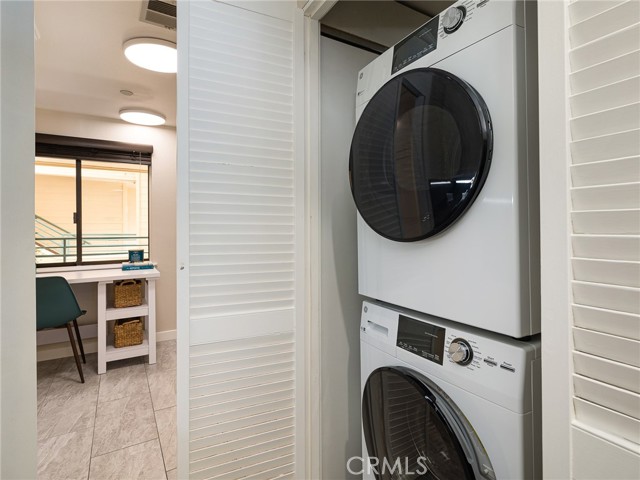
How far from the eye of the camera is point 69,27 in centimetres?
179

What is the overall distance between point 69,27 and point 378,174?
6.73ft

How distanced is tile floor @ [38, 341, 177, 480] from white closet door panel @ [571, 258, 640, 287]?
1.97 metres

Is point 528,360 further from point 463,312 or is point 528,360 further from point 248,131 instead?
point 248,131

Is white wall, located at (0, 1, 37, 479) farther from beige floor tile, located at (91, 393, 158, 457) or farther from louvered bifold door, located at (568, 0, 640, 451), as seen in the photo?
beige floor tile, located at (91, 393, 158, 457)

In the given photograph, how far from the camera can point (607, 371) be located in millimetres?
475

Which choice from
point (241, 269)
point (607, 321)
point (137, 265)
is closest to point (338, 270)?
point (241, 269)

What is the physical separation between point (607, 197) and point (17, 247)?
2.90 feet

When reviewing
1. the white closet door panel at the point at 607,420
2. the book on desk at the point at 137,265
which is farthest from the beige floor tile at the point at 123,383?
the white closet door panel at the point at 607,420

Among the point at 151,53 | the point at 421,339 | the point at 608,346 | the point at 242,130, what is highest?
the point at 151,53

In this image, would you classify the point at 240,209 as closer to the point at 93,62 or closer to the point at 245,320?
the point at 245,320

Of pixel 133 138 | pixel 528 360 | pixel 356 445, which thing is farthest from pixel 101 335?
pixel 528 360

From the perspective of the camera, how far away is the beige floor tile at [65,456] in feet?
5.24

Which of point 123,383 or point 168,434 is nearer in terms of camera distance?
point 168,434

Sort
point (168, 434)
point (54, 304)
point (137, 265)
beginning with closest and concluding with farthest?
point (168, 434)
point (54, 304)
point (137, 265)
